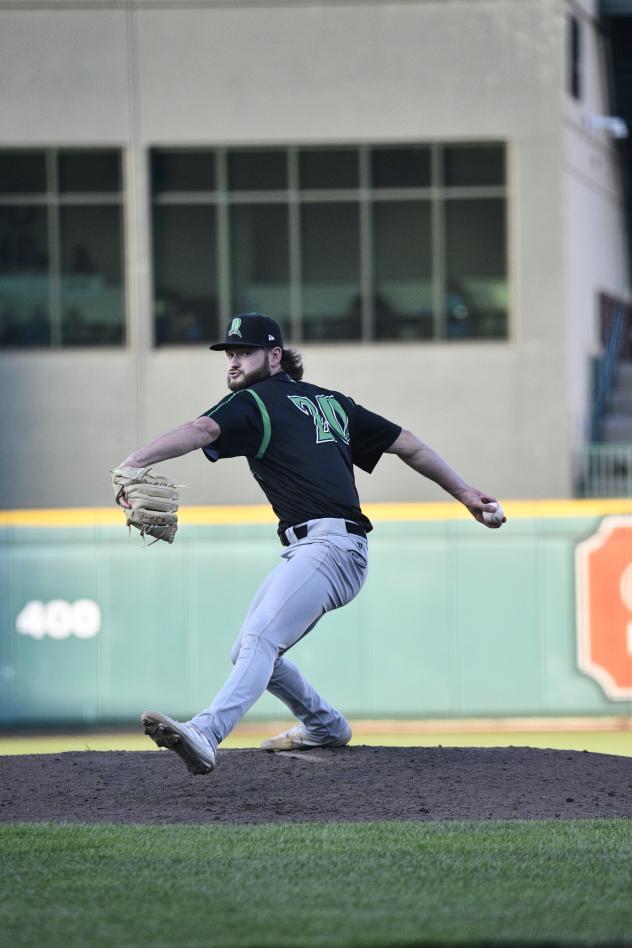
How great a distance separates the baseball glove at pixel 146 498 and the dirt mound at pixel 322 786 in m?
1.21

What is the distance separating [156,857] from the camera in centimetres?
534

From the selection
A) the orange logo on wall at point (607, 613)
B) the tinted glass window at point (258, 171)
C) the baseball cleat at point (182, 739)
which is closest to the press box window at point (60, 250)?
the tinted glass window at point (258, 171)

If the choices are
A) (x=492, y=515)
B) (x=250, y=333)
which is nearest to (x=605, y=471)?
(x=492, y=515)

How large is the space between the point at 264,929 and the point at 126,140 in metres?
17.0

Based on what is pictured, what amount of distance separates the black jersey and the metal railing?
13.7m

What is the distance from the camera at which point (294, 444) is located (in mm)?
6324

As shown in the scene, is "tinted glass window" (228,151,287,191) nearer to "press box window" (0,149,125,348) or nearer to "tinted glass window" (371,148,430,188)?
"tinted glass window" (371,148,430,188)

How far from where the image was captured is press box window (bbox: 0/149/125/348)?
Result: 20.4m

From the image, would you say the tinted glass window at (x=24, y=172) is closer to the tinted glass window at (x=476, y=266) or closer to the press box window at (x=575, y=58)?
the tinted glass window at (x=476, y=266)

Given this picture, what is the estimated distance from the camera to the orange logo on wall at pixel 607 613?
11.1 meters

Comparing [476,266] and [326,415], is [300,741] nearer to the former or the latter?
[326,415]

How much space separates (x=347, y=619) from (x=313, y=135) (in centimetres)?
1063

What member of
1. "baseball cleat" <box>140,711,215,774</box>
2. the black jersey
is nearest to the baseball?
the black jersey

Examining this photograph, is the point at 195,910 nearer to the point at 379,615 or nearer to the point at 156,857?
the point at 156,857
